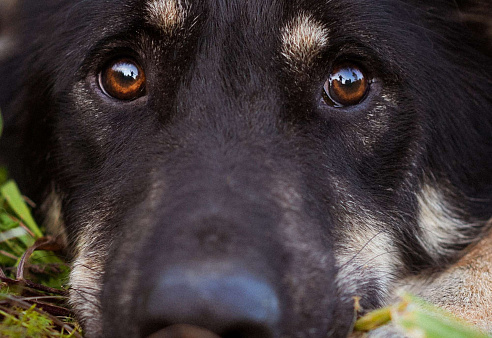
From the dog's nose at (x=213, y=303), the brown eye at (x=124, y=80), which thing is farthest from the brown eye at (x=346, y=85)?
the dog's nose at (x=213, y=303)

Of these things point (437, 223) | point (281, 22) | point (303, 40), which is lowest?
point (437, 223)

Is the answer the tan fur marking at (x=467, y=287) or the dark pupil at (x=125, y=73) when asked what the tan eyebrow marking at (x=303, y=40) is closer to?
the dark pupil at (x=125, y=73)

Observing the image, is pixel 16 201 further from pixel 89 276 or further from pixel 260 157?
pixel 260 157

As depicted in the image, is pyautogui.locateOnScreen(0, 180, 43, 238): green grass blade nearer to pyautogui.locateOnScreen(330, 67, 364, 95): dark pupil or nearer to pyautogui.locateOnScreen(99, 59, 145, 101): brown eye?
pyautogui.locateOnScreen(99, 59, 145, 101): brown eye

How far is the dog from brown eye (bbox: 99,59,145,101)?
0.01 metres

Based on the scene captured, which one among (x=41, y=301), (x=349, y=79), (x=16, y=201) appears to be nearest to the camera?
(x=41, y=301)

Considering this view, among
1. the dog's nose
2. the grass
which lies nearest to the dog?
the dog's nose

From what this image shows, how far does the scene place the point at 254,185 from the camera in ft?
8.75

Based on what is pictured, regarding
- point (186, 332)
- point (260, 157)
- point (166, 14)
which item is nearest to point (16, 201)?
point (166, 14)

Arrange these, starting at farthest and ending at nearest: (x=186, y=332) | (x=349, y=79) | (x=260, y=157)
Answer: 1. (x=349, y=79)
2. (x=260, y=157)
3. (x=186, y=332)

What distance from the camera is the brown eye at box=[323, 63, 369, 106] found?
3.26 metres

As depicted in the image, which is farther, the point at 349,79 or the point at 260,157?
the point at 349,79

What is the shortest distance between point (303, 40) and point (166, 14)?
71 centimetres

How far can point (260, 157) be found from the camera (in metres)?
2.82
